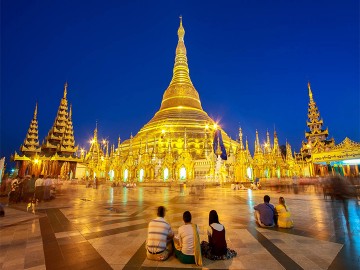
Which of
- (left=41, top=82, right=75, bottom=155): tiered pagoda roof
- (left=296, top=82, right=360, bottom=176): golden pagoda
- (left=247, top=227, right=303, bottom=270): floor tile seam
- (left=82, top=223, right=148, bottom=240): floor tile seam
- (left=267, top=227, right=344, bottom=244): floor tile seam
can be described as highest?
(left=41, top=82, right=75, bottom=155): tiered pagoda roof

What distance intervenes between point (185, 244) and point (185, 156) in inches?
1015

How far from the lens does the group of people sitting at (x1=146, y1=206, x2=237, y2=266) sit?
3.91 meters

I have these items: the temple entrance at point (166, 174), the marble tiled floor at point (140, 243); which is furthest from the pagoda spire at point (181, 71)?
the marble tiled floor at point (140, 243)

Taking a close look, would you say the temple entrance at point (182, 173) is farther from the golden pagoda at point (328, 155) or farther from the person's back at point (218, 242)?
the person's back at point (218, 242)

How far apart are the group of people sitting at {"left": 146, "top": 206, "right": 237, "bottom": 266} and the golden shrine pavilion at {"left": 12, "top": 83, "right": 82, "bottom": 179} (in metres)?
37.8

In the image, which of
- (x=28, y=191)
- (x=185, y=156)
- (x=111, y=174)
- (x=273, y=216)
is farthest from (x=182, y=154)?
(x=273, y=216)

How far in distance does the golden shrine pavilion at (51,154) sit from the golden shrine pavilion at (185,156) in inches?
187

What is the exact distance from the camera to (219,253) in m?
4.12

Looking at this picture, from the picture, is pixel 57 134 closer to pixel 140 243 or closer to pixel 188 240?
pixel 140 243

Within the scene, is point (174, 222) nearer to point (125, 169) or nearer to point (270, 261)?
point (270, 261)

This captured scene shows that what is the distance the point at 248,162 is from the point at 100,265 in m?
25.1

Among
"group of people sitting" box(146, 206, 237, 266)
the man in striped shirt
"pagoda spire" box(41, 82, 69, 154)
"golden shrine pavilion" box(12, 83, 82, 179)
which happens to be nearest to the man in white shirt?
"group of people sitting" box(146, 206, 237, 266)

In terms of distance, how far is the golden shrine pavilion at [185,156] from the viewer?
28047mm

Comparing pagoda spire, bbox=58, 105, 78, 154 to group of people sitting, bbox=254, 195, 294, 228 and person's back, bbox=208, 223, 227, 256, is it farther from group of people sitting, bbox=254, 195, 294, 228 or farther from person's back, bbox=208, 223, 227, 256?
person's back, bbox=208, 223, 227, 256
